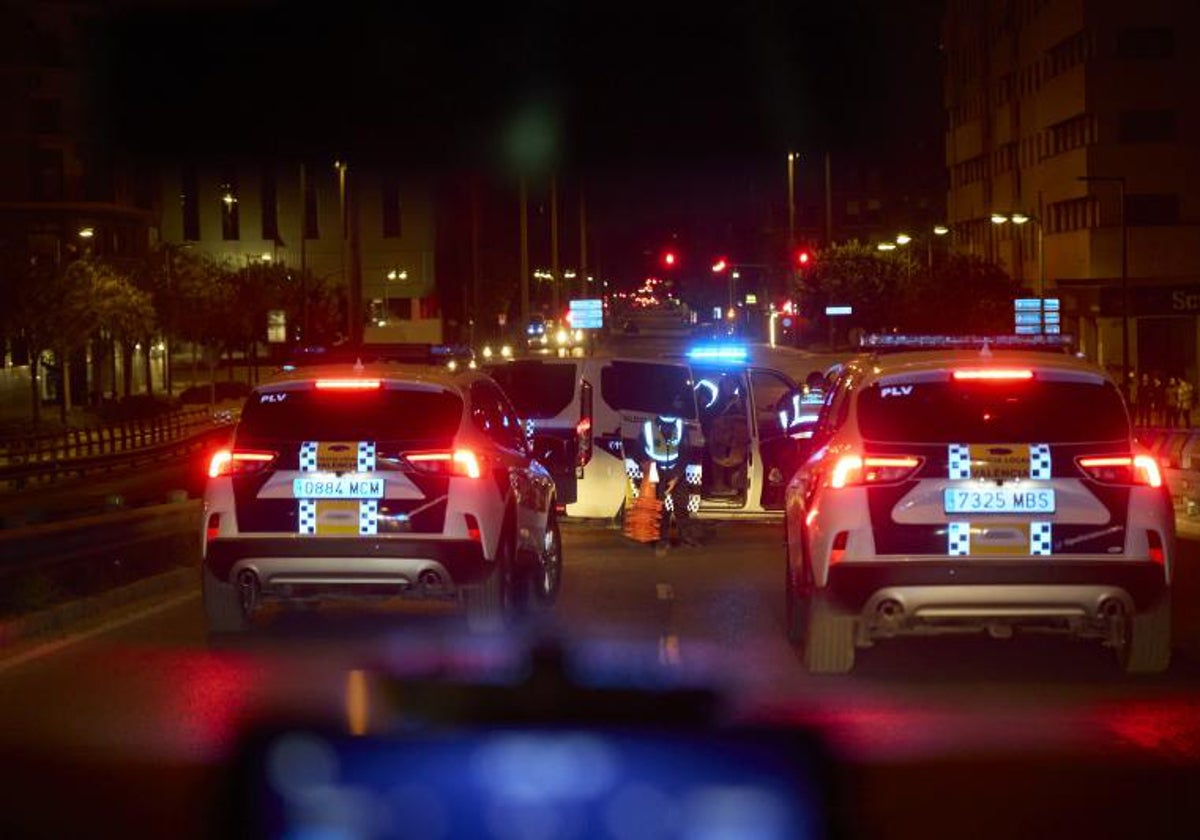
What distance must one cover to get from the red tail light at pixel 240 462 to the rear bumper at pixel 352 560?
45cm

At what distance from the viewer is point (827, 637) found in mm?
12094

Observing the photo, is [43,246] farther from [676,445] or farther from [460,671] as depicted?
[460,671]

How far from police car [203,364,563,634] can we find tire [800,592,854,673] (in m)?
2.46

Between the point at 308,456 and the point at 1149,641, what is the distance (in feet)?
17.2

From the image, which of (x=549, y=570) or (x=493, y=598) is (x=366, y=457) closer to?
(x=493, y=598)

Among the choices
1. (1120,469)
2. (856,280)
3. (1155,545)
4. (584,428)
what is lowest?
(1155,545)

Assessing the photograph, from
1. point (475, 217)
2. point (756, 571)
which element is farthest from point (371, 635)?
point (475, 217)

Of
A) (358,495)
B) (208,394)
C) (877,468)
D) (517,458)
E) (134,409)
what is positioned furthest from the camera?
(208,394)

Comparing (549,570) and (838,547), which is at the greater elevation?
(838,547)

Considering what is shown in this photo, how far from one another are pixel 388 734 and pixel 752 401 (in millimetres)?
12521

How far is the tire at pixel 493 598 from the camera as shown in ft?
45.1

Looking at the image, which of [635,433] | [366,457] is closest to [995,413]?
[366,457]

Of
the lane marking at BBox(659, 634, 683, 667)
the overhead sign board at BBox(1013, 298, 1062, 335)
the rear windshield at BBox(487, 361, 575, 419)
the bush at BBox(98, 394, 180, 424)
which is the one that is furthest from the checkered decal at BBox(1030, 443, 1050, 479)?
the bush at BBox(98, 394, 180, 424)

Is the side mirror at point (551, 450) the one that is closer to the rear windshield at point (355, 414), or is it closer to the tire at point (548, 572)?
the tire at point (548, 572)
